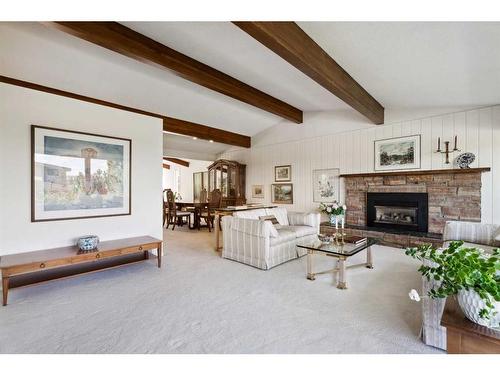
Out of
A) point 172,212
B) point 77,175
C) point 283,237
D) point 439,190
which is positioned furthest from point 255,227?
point 172,212

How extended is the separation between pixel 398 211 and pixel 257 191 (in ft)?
12.5

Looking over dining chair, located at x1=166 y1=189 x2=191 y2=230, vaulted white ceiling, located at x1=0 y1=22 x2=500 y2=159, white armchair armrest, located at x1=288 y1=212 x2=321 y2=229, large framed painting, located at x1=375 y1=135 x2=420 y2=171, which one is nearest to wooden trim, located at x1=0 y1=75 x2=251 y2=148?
vaulted white ceiling, located at x1=0 y1=22 x2=500 y2=159

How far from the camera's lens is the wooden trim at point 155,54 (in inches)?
95.6

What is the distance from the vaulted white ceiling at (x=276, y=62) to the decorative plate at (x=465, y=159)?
842 millimetres

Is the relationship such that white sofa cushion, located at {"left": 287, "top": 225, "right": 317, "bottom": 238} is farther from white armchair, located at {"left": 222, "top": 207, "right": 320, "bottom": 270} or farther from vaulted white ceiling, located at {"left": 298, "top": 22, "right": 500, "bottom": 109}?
vaulted white ceiling, located at {"left": 298, "top": 22, "right": 500, "bottom": 109}

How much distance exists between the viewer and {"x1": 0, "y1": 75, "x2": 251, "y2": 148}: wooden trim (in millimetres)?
3555

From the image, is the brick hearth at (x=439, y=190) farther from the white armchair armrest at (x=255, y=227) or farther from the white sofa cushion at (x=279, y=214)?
the white armchair armrest at (x=255, y=227)

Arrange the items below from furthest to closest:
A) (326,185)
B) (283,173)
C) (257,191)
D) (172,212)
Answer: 1. (257,191)
2. (172,212)
3. (283,173)
4. (326,185)

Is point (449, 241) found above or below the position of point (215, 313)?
above

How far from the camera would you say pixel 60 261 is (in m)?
2.75

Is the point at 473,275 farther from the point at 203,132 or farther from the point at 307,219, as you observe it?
the point at 203,132
